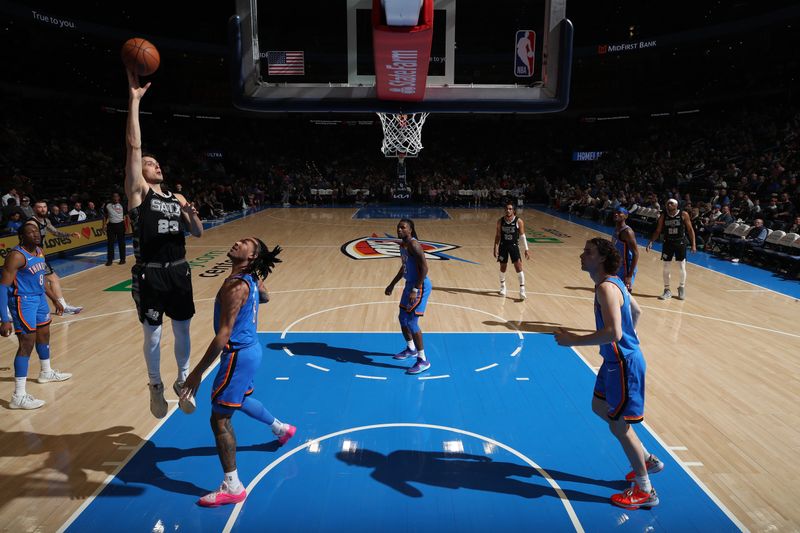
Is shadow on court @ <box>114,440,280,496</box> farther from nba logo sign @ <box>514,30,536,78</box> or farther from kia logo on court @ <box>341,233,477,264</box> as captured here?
kia logo on court @ <box>341,233,477,264</box>

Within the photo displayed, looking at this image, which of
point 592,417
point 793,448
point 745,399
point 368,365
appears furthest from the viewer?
point 368,365

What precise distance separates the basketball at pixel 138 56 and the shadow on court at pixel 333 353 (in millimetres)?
3657

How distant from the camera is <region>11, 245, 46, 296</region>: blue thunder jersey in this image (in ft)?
16.6

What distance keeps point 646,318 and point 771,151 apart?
61.1 ft

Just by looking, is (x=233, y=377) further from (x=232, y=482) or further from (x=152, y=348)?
(x=152, y=348)

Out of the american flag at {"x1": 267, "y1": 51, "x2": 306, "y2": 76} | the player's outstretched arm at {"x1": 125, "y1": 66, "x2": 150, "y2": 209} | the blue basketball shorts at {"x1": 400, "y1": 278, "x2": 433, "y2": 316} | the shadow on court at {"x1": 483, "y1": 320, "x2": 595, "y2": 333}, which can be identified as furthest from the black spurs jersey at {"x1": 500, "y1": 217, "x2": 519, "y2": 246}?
the player's outstretched arm at {"x1": 125, "y1": 66, "x2": 150, "y2": 209}

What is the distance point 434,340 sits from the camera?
725 centimetres

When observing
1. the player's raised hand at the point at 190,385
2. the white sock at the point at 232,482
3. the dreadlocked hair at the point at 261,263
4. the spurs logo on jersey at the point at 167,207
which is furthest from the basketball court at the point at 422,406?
the spurs logo on jersey at the point at 167,207

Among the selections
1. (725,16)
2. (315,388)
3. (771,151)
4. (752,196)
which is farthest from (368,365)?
(725,16)

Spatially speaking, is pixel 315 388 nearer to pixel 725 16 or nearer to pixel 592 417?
pixel 592 417

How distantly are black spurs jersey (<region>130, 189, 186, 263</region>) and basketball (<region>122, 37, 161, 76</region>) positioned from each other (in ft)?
4.00

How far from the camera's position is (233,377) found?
3.56 m

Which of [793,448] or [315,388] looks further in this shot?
[315,388]

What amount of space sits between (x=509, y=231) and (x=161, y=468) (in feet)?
22.3
